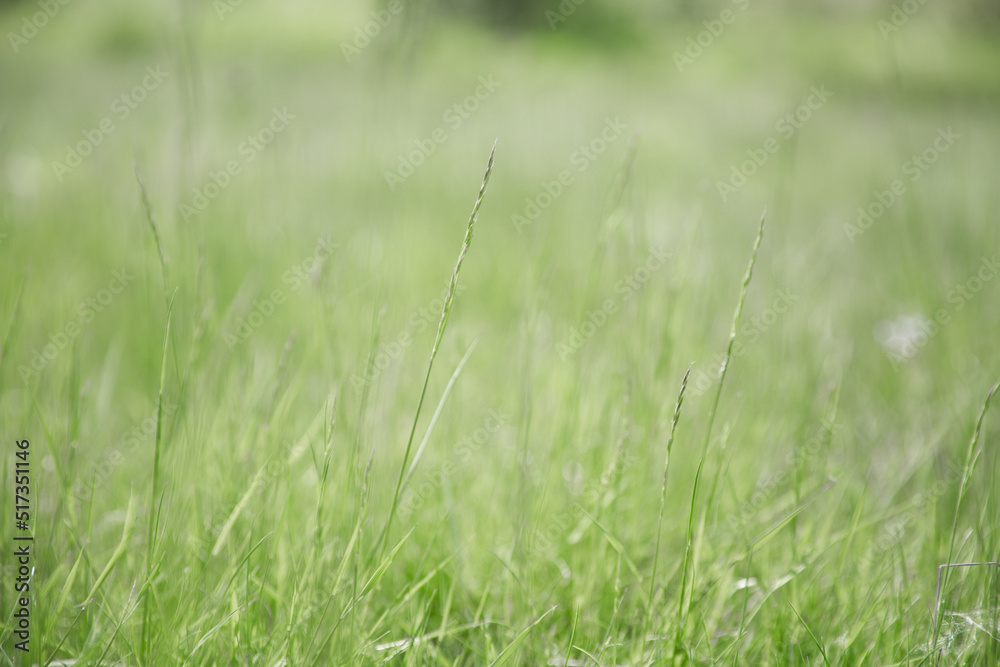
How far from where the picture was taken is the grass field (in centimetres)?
66

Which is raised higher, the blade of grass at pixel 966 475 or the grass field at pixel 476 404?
the blade of grass at pixel 966 475

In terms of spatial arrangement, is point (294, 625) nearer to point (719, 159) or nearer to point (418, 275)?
point (418, 275)

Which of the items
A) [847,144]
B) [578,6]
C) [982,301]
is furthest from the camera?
[578,6]

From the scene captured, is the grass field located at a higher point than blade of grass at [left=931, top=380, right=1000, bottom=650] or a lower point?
lower

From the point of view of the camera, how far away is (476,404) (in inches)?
52.2

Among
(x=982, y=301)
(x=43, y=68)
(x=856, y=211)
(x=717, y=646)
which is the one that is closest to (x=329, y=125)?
(x=856, y=211)

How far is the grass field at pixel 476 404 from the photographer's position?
66cm

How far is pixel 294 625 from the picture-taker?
565 millimetres

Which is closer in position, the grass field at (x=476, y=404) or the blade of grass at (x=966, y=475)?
the blade of grass at (x=966, y=475)

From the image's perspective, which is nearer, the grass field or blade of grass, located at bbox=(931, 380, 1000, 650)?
blade of grass, located at bbox=(931, 380, 1000, 650)

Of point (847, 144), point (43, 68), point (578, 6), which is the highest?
point (578, 6)

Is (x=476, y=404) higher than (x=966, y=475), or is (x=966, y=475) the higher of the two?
(x=966, y=475)

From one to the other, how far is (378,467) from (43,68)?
8.37 metres

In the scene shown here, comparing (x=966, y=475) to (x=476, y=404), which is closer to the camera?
(x=966, y=475)
